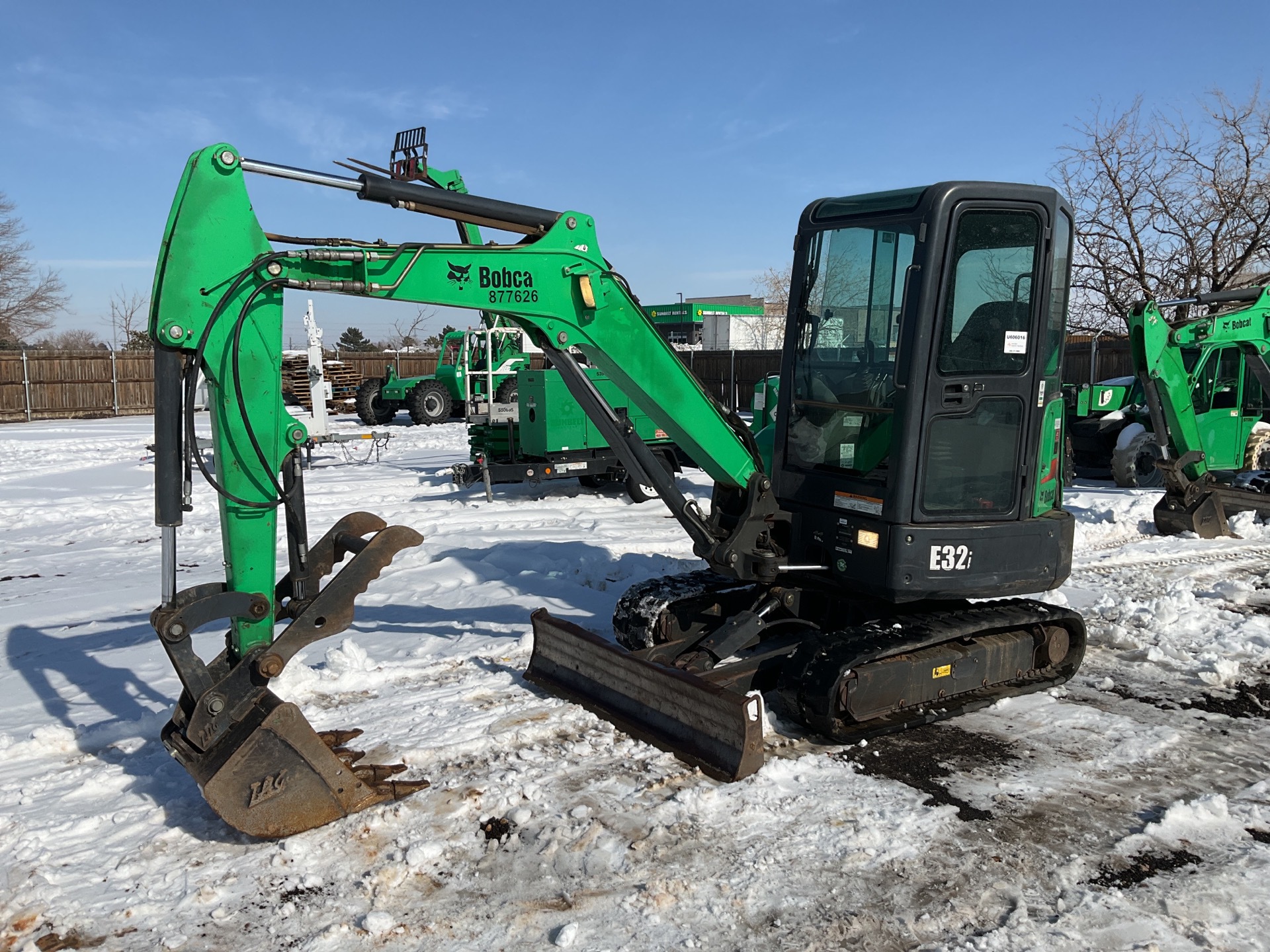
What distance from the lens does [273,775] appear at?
13.1 ft

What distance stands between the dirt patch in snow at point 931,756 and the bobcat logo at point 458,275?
294 cm

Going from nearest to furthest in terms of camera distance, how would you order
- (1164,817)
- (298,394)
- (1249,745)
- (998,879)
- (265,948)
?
(265,948)
(998,879)
(1164,817)
(1249,745)
(298,394)

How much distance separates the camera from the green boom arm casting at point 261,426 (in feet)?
12.7

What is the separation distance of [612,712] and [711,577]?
4.44 ft

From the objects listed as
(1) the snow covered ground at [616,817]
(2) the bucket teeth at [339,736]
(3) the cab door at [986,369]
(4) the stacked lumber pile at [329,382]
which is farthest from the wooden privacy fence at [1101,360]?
(2) the bucket teeth at [339,736]

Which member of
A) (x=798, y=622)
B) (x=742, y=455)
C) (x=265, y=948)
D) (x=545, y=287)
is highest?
(x=545, y=287)

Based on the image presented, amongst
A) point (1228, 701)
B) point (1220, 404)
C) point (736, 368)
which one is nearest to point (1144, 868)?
point (1228, 701)

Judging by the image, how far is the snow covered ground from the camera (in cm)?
349

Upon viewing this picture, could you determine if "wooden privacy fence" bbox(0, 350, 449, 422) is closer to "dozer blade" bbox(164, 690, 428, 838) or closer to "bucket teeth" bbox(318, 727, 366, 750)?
"bucket teeth" bbox(318, 727, 366, 750)

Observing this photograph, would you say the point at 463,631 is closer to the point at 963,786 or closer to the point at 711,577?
the point at 711,577

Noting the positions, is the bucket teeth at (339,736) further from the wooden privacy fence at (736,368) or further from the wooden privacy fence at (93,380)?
the wooden privacy fence at (736,368)

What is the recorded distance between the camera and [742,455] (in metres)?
5.53

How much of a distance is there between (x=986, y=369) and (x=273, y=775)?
3916mm

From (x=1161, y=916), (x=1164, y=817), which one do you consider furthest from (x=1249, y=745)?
(x=1161, y=916)
